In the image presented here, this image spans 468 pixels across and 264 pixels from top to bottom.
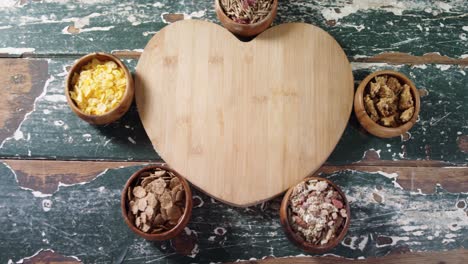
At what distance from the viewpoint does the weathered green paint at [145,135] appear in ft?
4.28

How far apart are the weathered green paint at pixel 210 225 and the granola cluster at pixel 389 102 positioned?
0.59ft

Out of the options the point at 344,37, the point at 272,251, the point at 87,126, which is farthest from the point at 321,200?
the point at 87,126

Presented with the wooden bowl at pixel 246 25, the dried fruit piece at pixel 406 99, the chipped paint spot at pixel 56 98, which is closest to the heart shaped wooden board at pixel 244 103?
the wooden bowl at pixel 246 25

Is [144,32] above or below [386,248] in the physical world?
above

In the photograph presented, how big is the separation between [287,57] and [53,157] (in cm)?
69

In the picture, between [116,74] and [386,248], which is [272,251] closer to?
[386,248]

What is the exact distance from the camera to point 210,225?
4.15 feet

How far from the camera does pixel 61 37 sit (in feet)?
4.50

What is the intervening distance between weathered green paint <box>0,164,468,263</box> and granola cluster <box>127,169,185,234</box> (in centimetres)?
12

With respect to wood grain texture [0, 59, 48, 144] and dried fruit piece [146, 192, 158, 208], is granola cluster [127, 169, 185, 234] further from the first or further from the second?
wood grain texture [0, 59, 48, 144]

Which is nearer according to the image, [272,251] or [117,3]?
[272,251]

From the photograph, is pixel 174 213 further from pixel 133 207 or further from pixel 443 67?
pixel 443 67

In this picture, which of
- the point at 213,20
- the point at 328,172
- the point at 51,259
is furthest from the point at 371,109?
the point at 51,259

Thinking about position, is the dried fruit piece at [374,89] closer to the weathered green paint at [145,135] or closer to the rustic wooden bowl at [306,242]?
the weathered green paint at [145,135]
